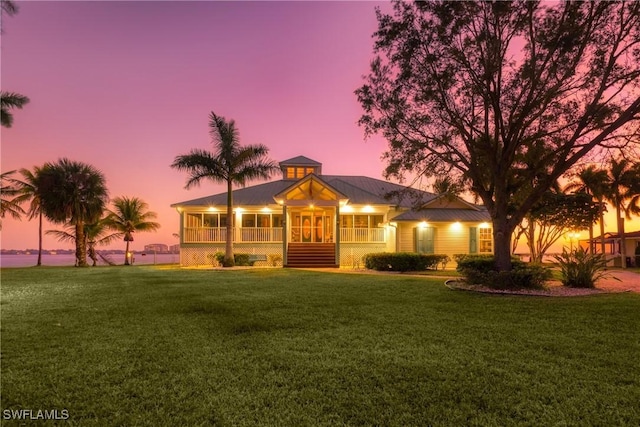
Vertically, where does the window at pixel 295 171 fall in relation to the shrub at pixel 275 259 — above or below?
above

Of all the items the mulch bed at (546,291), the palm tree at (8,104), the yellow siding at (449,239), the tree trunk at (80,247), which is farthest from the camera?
the tree trunk at (80,247)

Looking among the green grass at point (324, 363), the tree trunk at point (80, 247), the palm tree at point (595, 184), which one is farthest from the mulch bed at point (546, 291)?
the tree trunk at point (80, 247)

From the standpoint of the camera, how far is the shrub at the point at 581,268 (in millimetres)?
11688

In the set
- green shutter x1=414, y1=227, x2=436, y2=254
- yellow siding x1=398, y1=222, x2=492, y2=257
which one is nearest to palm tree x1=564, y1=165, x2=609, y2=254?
yellow siding x1=398, y1=222, x2=492, y2=257

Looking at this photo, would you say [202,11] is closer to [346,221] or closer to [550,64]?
[550,64]

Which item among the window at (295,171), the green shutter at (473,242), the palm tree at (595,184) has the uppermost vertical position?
the window at (295,171)

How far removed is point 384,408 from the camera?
313 centimetres

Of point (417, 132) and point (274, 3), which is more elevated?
point (274, 3)

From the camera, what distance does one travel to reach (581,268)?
38.5 feet

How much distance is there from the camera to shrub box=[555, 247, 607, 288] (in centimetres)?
1169

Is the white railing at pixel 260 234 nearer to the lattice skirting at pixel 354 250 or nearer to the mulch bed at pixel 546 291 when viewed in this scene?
the lattice skirting at pixel 354 250

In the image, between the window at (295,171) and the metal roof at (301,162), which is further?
the window at (295,171)

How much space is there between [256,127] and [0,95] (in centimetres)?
1498

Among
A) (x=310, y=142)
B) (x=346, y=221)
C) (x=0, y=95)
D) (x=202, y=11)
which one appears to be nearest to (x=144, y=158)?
(x=0, y=95)
